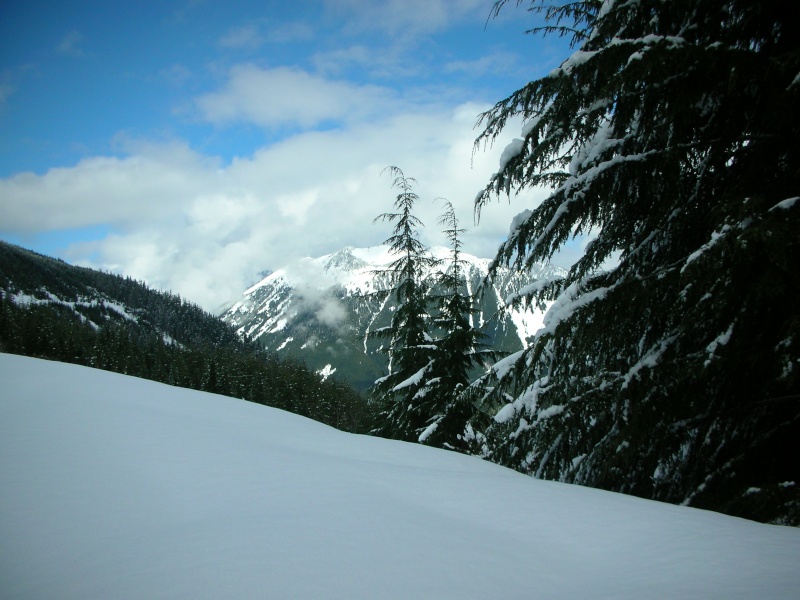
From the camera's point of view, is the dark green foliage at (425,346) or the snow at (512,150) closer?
the snow at (512,150)

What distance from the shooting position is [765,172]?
126 inches

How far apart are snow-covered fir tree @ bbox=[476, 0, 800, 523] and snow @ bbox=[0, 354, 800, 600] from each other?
97 centimetres

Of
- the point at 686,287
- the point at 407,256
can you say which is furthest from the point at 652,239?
the point at 407,256

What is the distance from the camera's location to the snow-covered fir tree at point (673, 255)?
2.94 metres

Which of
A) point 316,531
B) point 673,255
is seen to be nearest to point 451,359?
point 673,255

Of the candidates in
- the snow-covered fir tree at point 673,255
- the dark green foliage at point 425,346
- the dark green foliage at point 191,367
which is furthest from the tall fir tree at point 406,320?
the dark green foliage at point 191,367

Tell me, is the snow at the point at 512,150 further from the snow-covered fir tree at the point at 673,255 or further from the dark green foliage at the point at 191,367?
the dark green foliage at the point at 191,367

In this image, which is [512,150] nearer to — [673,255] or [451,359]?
[673,255]

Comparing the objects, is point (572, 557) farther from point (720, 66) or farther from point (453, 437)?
point (453, 437)

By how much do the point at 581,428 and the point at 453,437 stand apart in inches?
325

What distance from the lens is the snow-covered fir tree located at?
9.64ft

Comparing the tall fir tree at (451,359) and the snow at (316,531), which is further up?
the tall fir tree at (451,359)

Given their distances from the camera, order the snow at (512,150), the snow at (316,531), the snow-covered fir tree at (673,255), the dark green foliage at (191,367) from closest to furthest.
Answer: the snow at (316,531) < the snow-covered fir tree at (673,255) < the snow at (512,150) < the dark green foliage at (191,367)

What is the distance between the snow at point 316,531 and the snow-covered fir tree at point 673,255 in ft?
3.20
